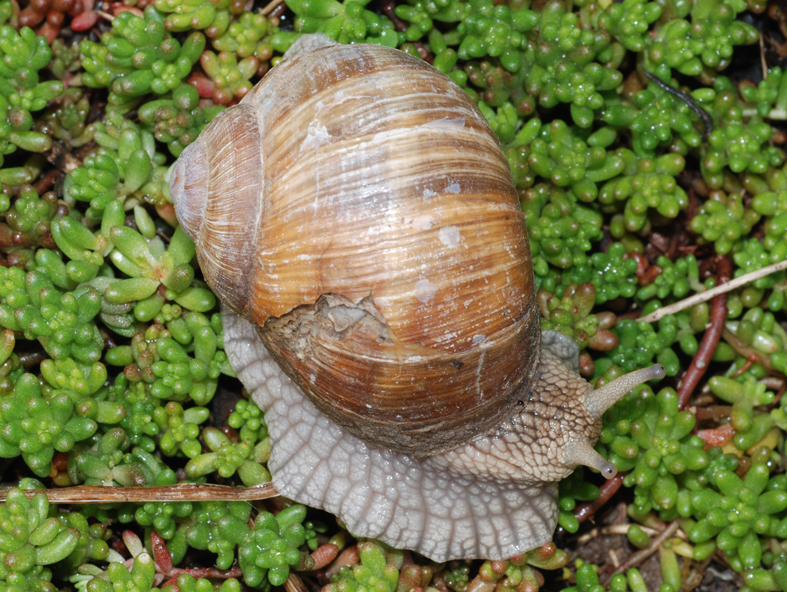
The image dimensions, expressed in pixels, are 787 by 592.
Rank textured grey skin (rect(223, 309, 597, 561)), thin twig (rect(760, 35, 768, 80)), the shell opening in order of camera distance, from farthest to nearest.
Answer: thin twig (rect(760, 35, 768, 80))
textured grey skin (rect(223, 309, 597, 561))
the shell opening

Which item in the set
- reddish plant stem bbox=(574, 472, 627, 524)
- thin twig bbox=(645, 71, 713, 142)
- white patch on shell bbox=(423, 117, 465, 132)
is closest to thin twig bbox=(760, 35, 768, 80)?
thin twig bbox=(645, 71, 713, 142)

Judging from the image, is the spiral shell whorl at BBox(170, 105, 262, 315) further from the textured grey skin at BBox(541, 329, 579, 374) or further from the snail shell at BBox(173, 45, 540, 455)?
the textured grey skin at BBox(541, 329, 579, 374)

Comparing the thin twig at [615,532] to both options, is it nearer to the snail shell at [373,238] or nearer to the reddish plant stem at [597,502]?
the reddish plant stem at [597,502]

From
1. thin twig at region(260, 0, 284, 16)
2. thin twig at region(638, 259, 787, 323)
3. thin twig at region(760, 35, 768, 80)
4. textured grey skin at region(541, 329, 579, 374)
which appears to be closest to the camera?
textured grey skin at region(541, 329, 579, 374)

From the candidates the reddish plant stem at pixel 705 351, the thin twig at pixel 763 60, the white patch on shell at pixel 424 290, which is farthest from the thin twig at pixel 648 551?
the thin twig at pixel 763 60

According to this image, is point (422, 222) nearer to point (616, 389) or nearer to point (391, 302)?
point (391, 302)

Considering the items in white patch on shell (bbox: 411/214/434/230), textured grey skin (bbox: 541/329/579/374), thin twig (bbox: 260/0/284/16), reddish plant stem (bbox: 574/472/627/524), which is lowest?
reddish plant stem (bbox: 574/472/627/524)

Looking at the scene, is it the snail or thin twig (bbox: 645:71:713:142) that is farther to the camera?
thin twig (bbox: 645:71:713:142)

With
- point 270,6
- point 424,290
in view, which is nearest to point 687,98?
point 424,290
